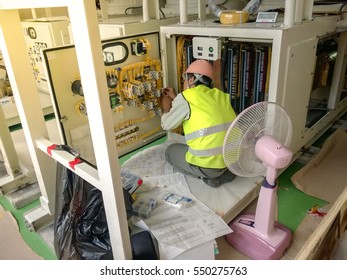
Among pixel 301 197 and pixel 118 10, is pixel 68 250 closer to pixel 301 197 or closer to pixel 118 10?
pixel 301 197

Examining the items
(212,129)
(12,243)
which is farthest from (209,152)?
(12,243)

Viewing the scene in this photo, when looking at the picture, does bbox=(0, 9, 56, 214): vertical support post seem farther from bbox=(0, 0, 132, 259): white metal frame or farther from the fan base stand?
the fan base stand

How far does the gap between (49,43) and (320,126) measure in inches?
120

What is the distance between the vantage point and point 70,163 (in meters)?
1.39

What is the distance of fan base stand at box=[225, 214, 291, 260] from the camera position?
159 centimetres

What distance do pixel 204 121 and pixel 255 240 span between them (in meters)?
0.76

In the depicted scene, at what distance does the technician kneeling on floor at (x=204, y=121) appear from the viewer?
70.4 inches

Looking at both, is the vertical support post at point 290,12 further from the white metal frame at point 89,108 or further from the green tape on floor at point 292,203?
the white metal frame at point 89,108

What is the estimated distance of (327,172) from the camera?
2.38 m

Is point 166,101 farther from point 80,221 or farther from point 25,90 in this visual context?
point 80,221

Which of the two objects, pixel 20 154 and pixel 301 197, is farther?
pixel 20 154

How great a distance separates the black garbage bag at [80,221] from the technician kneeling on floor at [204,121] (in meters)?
0.58

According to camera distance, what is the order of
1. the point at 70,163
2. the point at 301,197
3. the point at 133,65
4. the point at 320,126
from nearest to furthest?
1. the point at 70,163
2. the point at 301,197
3. the point at 133,65
4. the point at 320,126

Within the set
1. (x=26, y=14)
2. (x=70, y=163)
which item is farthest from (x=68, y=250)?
(x=26, y=14)
